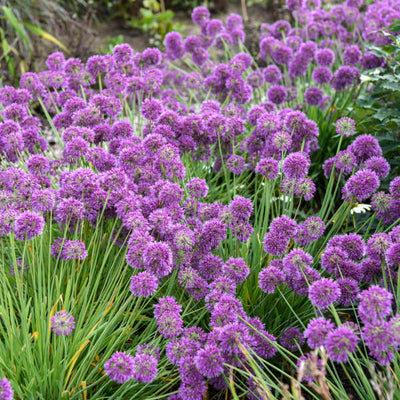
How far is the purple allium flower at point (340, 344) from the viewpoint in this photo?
1.65 m

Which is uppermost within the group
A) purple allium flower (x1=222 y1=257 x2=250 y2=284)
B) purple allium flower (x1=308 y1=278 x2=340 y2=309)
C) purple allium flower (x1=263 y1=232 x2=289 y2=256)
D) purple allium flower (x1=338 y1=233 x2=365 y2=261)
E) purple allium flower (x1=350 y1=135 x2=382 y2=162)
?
purple allium flower (x1=350 y1=135 x2=382 y2=162)

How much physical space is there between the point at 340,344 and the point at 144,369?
70 centimetres

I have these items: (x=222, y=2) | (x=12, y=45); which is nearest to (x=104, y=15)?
(x=222, y=2)

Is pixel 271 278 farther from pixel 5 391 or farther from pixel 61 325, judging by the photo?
pixel 5 391

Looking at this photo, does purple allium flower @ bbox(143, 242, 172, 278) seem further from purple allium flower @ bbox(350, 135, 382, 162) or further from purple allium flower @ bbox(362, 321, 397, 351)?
purple allium flower @ bbox(350, 135, 382, 162)

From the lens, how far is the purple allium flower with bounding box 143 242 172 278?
2.03m

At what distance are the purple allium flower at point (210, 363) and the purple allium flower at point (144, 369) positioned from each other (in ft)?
0.54

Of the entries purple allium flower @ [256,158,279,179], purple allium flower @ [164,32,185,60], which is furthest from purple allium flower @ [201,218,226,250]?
purple allium flower @ [164,32,185,60]

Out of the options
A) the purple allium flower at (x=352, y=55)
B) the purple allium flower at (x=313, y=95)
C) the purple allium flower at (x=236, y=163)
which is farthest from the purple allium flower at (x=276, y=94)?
the purple allium flower at (x=236, y=163)

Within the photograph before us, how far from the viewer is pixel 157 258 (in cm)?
203

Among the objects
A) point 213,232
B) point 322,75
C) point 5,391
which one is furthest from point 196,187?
point 322,75

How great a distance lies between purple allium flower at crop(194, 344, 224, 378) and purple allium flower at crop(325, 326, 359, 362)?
0.40 metres

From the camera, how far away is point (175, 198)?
2332 millimetres

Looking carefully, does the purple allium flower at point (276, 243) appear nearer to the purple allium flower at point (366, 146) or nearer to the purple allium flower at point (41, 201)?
the purple allium flower at point (366, 146)
